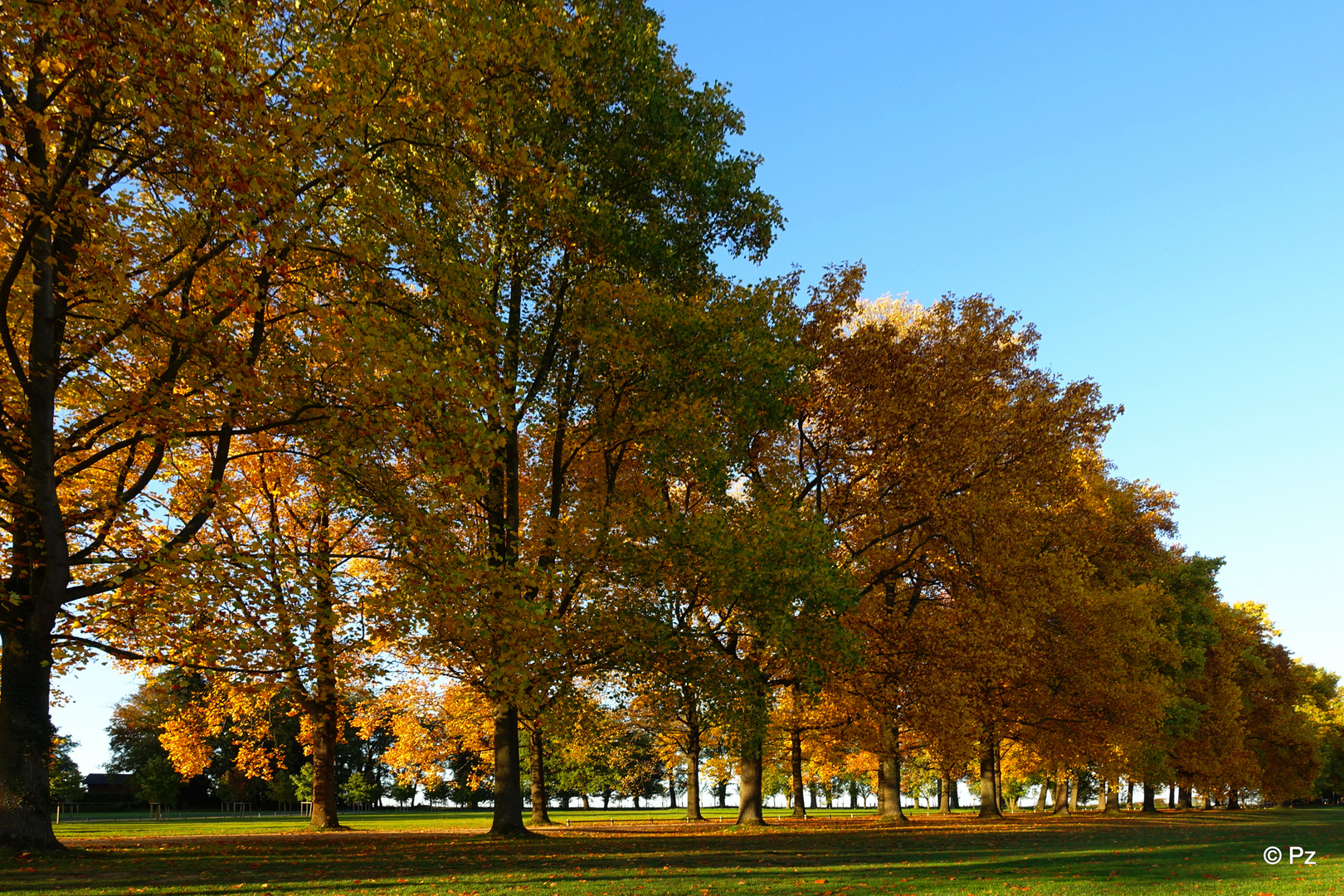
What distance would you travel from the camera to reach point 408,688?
33.0 meters

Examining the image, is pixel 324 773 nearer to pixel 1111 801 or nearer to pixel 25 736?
pixel 25 736

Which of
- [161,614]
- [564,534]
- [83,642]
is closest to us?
[161,614]

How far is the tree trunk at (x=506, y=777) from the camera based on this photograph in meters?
22.0

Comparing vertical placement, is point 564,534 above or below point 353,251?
below

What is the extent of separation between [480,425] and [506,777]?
36.8ft

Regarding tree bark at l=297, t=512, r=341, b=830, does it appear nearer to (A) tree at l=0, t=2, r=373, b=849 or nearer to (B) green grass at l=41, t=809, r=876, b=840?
(B) green grass at l=41, t=809, r=876, b=840

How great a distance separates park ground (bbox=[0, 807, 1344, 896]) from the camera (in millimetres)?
12766

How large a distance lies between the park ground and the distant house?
6893 cm

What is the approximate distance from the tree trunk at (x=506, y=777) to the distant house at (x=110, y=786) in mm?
70711

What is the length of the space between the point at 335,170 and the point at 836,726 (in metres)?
23.7

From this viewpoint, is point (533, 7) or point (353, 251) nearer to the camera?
point (353, 251)

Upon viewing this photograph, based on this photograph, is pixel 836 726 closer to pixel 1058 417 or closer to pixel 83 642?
pixel 1058 417

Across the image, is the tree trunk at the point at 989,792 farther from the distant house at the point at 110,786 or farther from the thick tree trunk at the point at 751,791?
the distant house at the point at 110,786

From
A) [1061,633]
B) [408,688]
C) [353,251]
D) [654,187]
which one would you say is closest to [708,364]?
[654,187]
